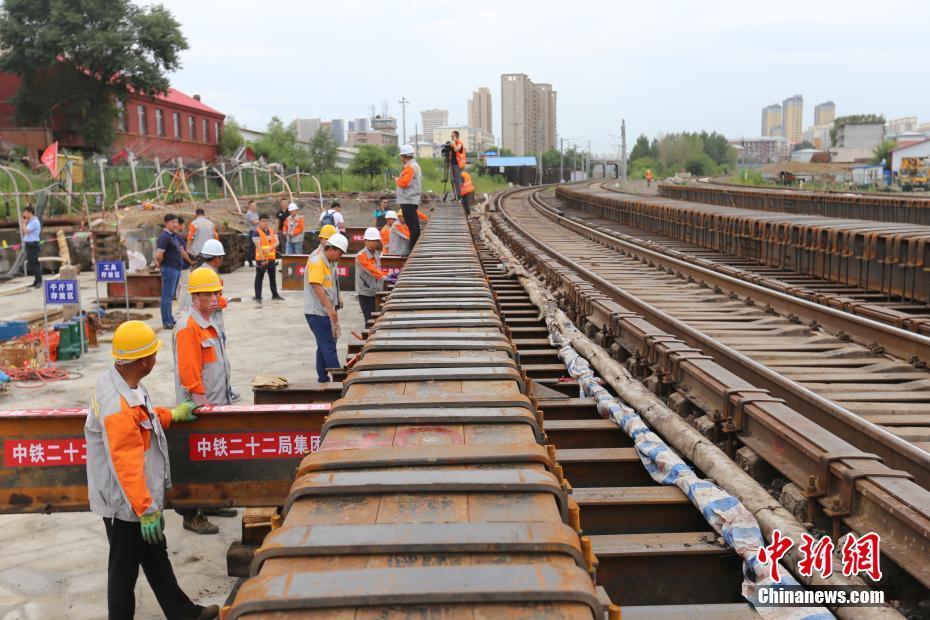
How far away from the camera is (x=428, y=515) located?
7.41 ft

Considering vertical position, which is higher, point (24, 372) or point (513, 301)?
point (513, 301)

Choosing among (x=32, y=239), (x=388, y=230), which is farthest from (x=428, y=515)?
(x=32, y=239)

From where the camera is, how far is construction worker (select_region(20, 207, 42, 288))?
1775 cm

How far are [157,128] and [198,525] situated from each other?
172 feet

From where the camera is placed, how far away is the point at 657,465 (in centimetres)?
443

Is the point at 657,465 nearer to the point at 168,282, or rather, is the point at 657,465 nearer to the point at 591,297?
the point at 591,297

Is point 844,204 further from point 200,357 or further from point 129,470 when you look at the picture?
point 129,470

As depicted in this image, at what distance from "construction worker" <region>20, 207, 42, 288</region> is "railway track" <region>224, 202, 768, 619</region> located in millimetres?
15675

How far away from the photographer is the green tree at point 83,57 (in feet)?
141

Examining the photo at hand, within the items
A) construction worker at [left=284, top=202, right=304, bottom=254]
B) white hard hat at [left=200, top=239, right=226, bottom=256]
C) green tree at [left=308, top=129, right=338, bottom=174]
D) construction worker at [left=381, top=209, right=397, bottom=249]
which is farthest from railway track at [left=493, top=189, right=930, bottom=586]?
green tree at [left=308, top=129, right=338, bottom=174]

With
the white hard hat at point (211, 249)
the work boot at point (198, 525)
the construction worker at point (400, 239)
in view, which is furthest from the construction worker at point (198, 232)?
the work boot at point (198, 525)

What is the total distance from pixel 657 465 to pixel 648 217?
20052 mm

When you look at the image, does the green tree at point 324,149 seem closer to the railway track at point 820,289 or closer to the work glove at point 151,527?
the railway track at point 820,289

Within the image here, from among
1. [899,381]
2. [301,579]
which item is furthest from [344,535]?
[899,381]
